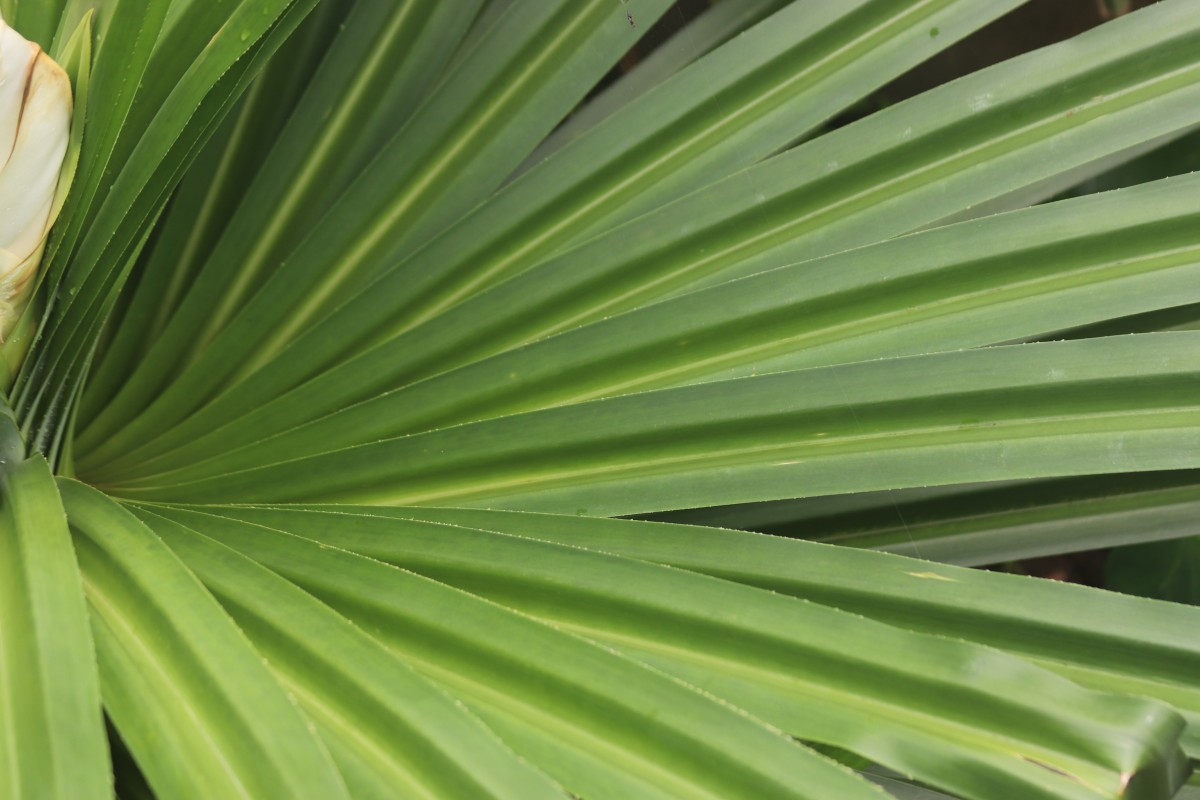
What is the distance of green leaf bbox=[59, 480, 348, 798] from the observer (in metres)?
0.46

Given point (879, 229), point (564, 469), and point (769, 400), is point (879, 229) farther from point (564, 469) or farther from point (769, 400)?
point (564, 469)

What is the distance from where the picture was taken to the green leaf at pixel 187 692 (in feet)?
1.50

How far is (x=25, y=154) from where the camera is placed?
57 centimetres

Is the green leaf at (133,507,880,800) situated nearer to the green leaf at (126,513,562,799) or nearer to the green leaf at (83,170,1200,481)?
the green leaf at (126,513,562,799)

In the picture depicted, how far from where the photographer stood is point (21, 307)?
2.00ft

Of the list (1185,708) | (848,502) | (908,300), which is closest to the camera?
(1185,708)

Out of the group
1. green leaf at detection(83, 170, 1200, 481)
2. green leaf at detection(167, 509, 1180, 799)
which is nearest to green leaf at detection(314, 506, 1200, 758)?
green leaf at detection(167, 509, 1180, 799)

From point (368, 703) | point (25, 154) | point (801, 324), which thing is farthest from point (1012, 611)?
point (25, 154)

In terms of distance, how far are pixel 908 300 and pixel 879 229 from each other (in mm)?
84

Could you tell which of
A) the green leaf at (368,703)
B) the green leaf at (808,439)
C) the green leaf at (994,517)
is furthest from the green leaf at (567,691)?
the green leaf at (994,517)

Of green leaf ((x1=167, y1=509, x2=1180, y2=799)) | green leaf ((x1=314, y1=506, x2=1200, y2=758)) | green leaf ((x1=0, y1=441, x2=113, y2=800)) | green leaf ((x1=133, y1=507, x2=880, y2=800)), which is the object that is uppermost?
green leaf ((x1=314, y1=506, x2=1200, y2=758))

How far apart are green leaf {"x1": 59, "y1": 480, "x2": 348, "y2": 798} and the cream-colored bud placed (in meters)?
0.18

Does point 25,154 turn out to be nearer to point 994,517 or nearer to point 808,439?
point 808,439

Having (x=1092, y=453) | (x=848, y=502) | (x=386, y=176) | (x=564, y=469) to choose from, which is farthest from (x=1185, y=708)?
(x=386, y=176)
